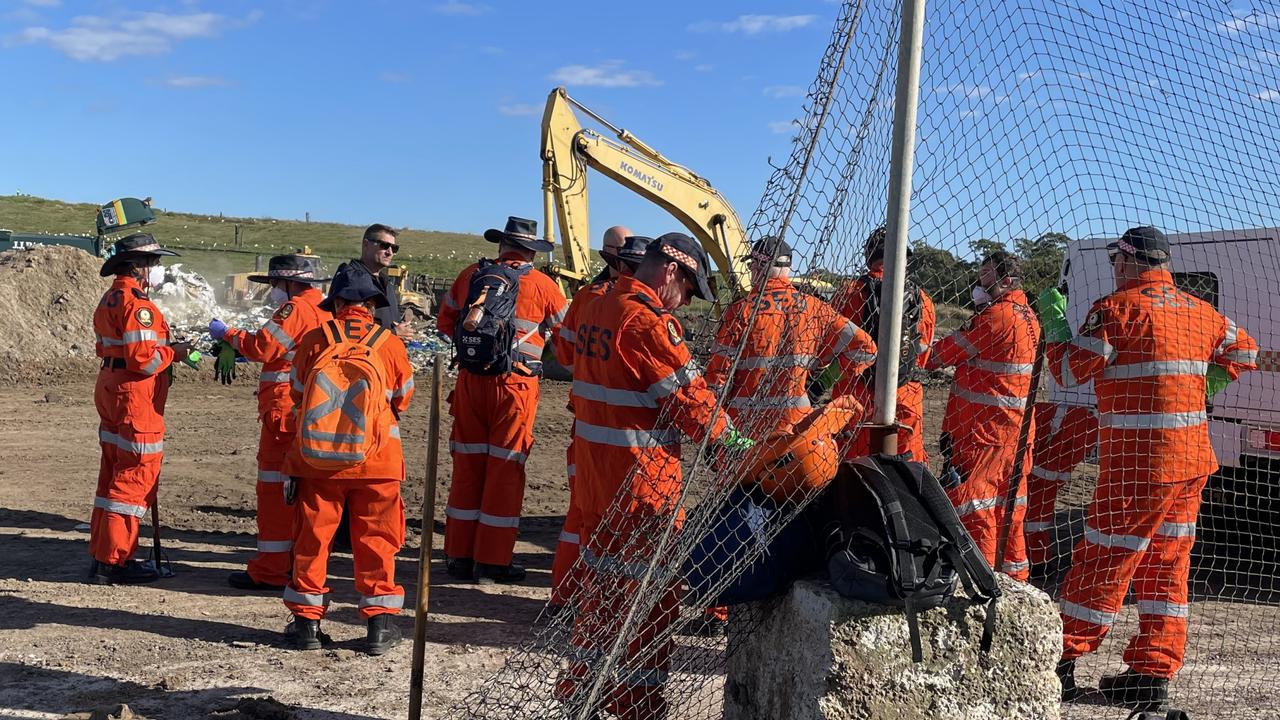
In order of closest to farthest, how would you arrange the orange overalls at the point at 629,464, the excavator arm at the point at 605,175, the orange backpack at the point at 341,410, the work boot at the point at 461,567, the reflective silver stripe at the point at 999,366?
1. the orange overalls at the point at 629,464
2. the orange backpack at the point at 341,410
3. the reflective silver stripe at the point at 999,366
4. the work boot at the point at 461,567
5. the excavator arm at the point at 605,175

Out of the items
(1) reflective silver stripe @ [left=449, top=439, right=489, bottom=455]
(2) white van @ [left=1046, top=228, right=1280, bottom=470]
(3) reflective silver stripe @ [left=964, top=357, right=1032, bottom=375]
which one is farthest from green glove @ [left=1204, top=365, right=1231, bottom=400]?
(1) reflective silver stripe @ [left=449, top=439, right=489, bottom=455]

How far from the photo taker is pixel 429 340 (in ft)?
67.1

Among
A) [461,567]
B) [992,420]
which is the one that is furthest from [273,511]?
[992,420]

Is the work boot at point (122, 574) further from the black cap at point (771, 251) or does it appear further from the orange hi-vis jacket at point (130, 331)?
the black cap at point (771, 251)

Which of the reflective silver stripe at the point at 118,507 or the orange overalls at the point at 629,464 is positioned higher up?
Answer: the orange overalls at the point at 629,464

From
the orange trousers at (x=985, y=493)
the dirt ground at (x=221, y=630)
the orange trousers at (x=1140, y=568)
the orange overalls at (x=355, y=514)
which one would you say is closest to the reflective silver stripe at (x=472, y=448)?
the dirt ground at (x=221, y=630)

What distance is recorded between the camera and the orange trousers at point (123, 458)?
6.86 metres

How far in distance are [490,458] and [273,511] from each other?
4.47ft

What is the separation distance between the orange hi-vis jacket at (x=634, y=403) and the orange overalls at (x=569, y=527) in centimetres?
20

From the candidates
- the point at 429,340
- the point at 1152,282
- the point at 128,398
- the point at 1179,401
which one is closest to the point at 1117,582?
the point at 1179,401

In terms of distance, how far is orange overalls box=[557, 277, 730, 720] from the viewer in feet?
13.5

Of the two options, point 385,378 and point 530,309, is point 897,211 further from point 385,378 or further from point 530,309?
point 530,309

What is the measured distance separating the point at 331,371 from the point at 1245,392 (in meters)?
6.12

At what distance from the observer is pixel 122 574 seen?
23.0 ft
